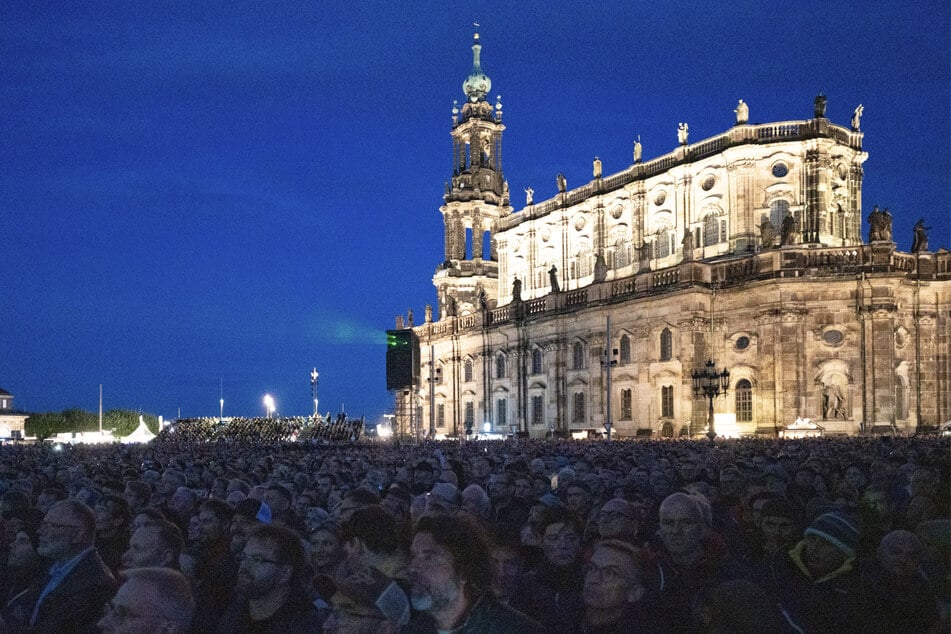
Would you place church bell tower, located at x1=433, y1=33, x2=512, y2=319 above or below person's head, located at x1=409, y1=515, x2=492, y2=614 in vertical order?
above

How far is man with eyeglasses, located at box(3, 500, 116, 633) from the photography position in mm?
5039

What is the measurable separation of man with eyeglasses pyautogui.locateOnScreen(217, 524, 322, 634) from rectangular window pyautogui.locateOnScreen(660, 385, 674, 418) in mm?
43486

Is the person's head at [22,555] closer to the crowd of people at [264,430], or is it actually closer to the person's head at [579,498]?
the person's head at [579,498]

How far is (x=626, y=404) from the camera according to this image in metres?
50.1

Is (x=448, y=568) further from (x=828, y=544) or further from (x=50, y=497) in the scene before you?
(x=50, y=497)

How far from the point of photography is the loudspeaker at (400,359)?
3541 centimetres

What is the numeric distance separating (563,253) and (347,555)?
5905 centimetres

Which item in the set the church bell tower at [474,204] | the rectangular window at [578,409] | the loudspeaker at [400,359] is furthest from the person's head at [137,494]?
the church bell tower at [474,204]

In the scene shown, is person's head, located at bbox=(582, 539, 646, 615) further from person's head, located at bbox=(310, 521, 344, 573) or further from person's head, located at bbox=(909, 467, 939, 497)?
person's head, located at bbox=(909, 467, 939, 497)

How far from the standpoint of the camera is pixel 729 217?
4972 cm

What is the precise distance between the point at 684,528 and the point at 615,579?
4.87 ft

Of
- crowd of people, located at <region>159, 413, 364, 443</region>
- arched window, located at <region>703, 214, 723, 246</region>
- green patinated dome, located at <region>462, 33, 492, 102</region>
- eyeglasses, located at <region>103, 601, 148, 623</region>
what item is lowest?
crowd of people, located at <region>159, 413, 364, 443</region>

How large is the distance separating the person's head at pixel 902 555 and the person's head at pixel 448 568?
9.56 ft

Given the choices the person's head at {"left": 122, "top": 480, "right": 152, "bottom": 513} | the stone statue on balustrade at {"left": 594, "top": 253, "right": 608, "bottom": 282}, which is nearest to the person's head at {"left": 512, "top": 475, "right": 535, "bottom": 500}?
the person's head at {"left": 122, "top": 480, "right": 152, "bottom": 513}
